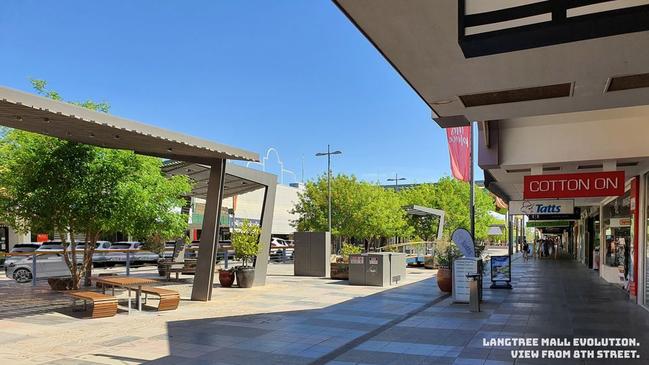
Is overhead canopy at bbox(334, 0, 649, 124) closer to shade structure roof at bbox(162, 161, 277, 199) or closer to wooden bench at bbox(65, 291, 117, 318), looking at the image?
wooden bench at bbox(65, 291, 117, 318)

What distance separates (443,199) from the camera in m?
45.9

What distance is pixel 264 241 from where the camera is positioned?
16.9 meters

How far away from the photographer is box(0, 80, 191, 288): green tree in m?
12.3

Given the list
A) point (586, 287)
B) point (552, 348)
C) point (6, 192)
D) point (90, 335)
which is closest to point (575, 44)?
point (552, 348)

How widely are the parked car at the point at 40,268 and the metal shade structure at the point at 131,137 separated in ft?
25.6

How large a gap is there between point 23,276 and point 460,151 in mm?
16146

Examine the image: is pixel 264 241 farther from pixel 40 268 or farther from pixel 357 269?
pixel 40 268

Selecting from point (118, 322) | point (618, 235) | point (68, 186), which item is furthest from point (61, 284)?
point (618, 235)

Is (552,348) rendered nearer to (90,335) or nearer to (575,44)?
(575,44)

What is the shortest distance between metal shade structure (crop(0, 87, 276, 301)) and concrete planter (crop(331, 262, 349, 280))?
6.11 m

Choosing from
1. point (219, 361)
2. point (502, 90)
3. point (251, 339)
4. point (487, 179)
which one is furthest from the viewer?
point (487, 179)

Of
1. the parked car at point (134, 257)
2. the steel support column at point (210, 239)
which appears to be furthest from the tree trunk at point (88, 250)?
the parked car at point (134, 257)

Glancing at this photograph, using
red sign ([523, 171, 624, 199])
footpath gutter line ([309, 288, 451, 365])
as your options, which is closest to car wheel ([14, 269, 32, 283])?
footpath gutter line ([309, 288, 451, 365])

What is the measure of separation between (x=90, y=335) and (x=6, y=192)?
6.34 meters
